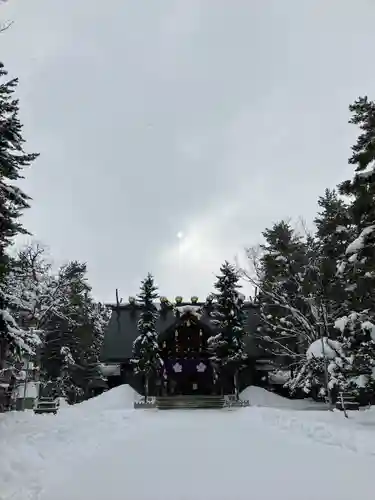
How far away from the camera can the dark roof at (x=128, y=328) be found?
130ft

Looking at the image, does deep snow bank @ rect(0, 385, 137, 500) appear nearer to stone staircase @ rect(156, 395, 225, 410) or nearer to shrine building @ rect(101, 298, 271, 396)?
stone staircase @ rect(156, 395, 225, 410)

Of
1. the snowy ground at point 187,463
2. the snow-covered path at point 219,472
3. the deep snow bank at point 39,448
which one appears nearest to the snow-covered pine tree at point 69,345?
the deep snow bank at point 39,448

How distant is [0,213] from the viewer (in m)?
12.1

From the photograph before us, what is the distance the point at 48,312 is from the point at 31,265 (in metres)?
3.75

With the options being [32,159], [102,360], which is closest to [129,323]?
[102,360]

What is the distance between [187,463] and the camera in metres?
7.80

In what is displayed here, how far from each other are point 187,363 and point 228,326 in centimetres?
728

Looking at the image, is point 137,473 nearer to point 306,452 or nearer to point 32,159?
point 306,452

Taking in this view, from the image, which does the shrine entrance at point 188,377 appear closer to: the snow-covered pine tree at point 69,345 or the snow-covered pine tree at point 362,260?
the snow-covered pine tree at point 69,345

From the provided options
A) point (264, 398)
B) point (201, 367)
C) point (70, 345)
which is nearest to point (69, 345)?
point (70, 345)

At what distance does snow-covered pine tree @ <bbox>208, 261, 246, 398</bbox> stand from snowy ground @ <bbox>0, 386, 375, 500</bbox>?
63.9ft

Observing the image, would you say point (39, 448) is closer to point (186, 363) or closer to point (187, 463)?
point (187, 463)

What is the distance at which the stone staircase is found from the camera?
97.9 feet

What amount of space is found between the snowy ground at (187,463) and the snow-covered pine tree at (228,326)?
1947 centimetres
